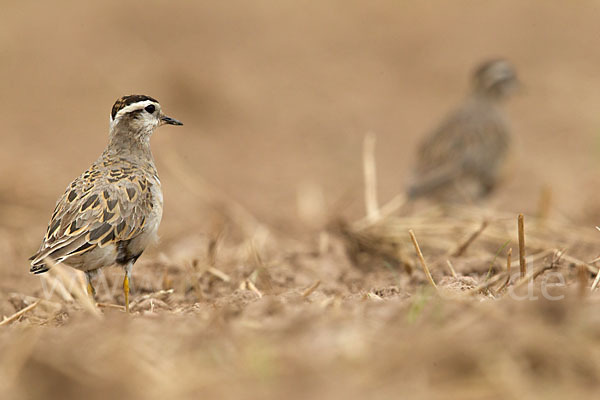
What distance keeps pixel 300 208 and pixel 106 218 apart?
5173 millimetres

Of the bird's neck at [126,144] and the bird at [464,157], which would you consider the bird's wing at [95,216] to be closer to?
the bird's neck at [126,144]

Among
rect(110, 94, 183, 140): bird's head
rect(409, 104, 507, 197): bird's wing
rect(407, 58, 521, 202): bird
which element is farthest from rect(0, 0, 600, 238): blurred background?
rect(110, 94, 183, 140): bird's head

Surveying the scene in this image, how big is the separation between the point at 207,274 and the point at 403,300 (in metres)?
1.97

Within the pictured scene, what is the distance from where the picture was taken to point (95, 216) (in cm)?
516

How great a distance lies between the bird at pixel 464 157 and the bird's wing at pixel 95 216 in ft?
14.4

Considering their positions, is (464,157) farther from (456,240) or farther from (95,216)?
(95,216)

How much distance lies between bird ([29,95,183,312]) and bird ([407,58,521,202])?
4191 mm

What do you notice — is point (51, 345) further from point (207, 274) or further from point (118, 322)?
point (207, 274)

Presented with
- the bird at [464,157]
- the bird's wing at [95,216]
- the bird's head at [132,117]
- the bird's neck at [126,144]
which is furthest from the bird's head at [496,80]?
the bird's wing at [95,216]

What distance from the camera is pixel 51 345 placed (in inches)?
142

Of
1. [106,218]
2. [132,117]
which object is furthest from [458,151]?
[106,218]

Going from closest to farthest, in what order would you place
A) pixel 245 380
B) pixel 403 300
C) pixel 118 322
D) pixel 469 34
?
pixel 245 380
pixel 118 322
pixel 403 300
pixel 469 34

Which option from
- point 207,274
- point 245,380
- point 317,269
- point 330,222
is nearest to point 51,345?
point 245,380

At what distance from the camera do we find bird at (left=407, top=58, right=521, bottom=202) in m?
9.53
